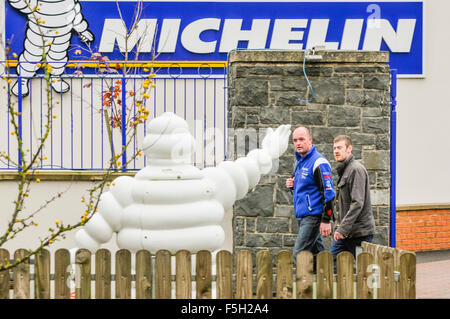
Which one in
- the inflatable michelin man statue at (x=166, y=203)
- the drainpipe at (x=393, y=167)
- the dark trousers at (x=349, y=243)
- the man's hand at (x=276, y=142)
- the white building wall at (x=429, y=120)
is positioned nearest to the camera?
the inflatable michelin man statue at (x=166, y=203)

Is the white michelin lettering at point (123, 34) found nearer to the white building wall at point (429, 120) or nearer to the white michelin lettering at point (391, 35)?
the white michelin lettering at point (391, 35)

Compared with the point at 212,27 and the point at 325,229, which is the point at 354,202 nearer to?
the point at 325,229

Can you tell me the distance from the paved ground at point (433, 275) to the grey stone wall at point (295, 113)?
28.3 inches

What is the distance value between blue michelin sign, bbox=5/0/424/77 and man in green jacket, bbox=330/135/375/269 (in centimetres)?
476

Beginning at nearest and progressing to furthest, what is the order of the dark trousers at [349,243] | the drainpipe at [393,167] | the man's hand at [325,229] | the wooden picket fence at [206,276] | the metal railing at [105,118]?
the wooden picket fence at [206,276] < the man's hand at [325,229] < the dark trousers at [349,243] < the drainpipe at [393,167] < the metal railing at [105,118]

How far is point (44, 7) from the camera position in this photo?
450 inches

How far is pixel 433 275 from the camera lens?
348 inches

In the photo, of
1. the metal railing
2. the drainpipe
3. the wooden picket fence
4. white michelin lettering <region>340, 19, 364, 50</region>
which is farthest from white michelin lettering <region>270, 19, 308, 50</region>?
the wooden picket fence

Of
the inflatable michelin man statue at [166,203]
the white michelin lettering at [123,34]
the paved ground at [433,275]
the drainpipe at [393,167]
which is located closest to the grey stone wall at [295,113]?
the drainpipe at [393,167]

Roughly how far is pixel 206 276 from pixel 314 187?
6.76 ft

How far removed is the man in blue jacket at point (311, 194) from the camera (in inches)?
264

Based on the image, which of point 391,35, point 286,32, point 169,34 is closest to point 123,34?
point 169,34
